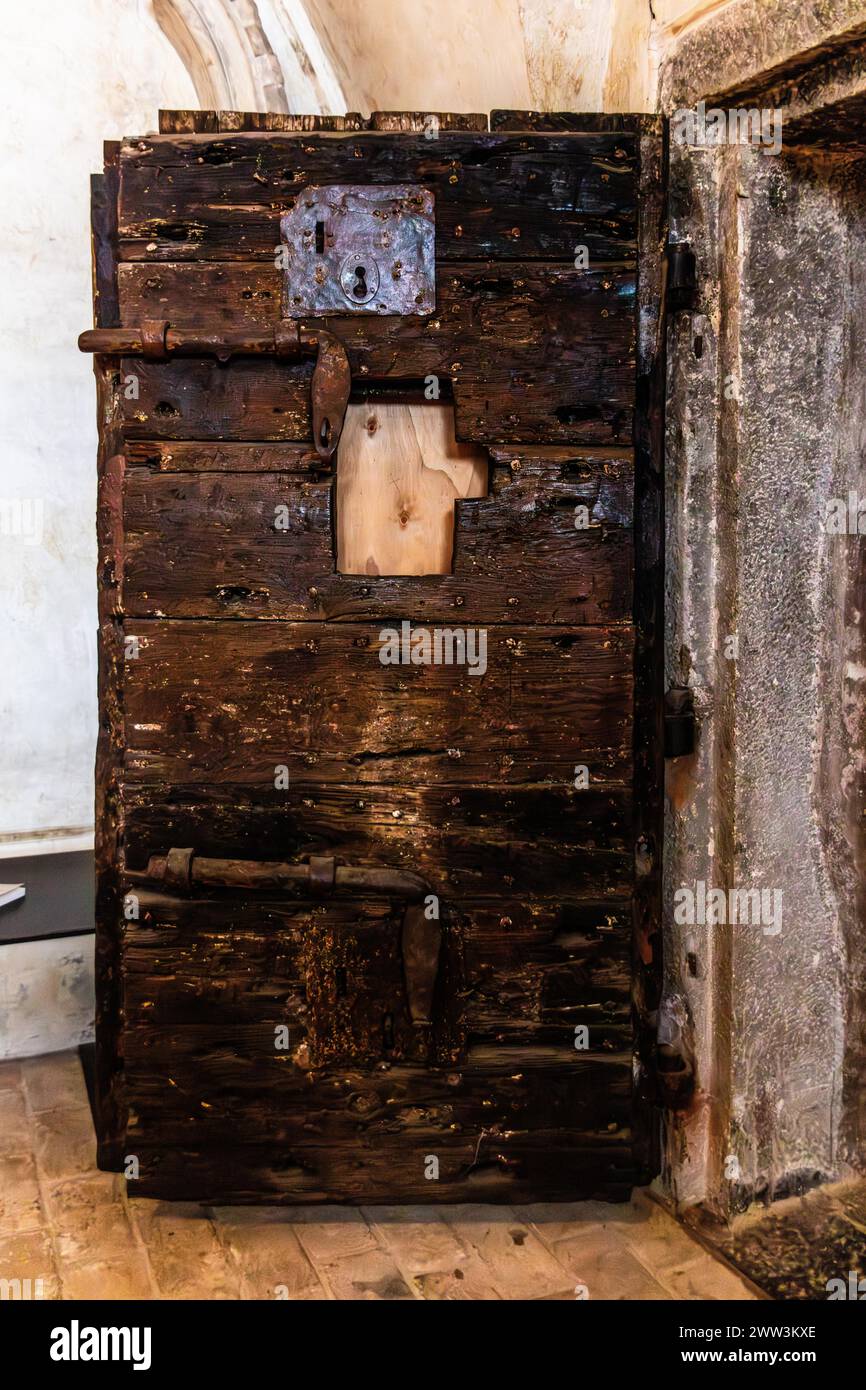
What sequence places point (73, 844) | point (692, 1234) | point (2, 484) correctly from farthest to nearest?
1. point (73, 844)
2. point (2, 484)
3. point (692, 1234)

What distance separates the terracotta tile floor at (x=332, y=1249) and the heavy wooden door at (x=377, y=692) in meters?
0.08

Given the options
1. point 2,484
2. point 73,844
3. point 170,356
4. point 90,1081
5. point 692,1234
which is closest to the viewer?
point 170,356

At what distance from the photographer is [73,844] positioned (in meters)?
2.84

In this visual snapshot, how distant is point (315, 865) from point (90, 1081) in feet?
3.61

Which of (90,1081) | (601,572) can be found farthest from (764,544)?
(90,1081)

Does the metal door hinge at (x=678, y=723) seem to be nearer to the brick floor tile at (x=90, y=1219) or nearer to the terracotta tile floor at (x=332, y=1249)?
the terracotta tile floor at (x=332, y=1249)

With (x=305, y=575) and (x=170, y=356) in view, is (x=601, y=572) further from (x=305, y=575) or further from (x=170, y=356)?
(x=170, y=356)

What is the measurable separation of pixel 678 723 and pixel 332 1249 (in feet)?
3.77

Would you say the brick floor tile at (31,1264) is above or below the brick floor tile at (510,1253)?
above

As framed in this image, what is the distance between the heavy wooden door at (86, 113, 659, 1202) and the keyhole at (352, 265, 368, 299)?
0.11 ft

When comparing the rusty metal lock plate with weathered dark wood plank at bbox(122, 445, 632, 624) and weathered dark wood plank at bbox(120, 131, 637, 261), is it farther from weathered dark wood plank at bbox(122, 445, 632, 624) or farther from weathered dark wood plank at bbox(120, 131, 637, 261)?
weathered dark wood plank at bbox(122, 445, 632, 624)

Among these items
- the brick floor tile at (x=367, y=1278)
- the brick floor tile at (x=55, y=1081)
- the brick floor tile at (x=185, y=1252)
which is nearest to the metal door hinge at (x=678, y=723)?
the brick floor tile at (x=367, y=1278)

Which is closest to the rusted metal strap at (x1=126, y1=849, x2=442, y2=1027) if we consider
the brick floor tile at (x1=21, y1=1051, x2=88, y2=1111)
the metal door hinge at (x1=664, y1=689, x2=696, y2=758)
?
the metal door hinge at (x1=664, y1=689, x2=696, y2=758)

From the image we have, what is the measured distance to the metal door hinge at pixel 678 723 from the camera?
1.84 metres
